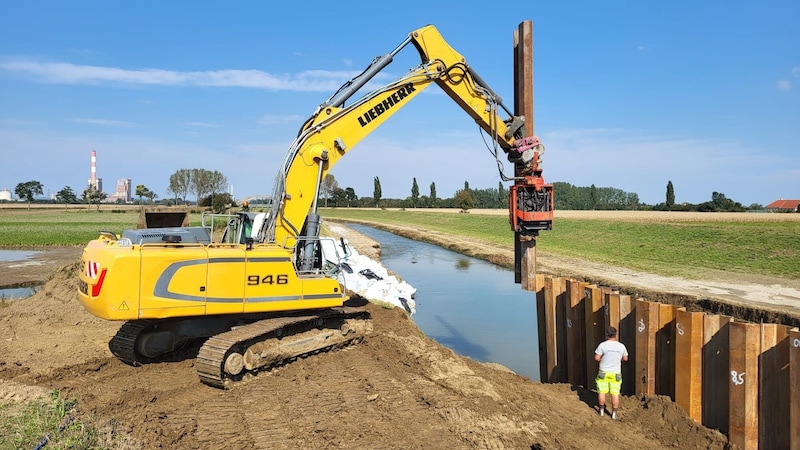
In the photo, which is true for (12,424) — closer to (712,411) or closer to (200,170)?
(712,411)

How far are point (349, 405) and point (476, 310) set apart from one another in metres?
10.6

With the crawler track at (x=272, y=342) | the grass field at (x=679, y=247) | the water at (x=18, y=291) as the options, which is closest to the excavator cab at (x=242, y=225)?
the crawler track at (x=272, y=342)

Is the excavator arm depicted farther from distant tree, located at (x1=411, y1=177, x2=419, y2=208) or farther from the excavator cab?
distant tree, located at (x1=411, y1=177, x2=419, y2=208)

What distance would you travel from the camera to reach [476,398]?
7.45 metres

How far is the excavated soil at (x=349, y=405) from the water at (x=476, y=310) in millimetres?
3490

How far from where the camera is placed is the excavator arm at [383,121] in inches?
371

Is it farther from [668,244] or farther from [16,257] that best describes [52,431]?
[668,244]

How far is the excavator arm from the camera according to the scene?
30.9 ft

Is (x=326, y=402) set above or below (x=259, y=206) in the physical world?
below

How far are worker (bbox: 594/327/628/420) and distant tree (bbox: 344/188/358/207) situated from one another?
11284cm

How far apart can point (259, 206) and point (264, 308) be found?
2105 millimetres

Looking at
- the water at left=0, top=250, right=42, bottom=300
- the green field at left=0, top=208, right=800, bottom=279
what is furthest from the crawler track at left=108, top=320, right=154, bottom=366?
the green field at left=0, top=208, right=800, bottom=279

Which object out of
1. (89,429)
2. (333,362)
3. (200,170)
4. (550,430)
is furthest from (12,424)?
(200,170)

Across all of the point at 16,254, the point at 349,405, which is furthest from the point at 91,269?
the point at 16,254
